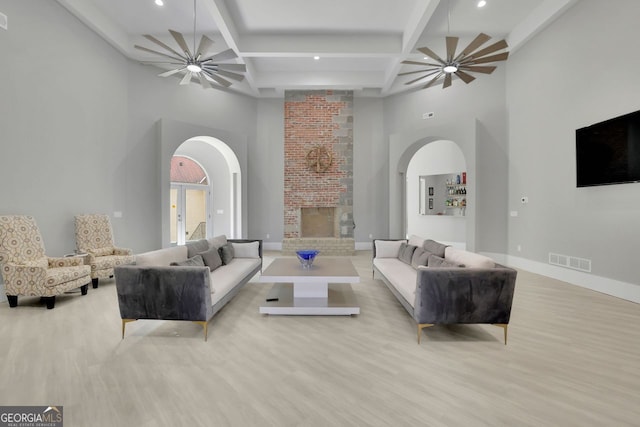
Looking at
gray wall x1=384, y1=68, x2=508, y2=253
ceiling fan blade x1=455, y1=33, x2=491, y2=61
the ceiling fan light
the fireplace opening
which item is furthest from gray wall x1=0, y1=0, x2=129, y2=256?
gray wall x1=384, y1=68, x2=508, y2=253

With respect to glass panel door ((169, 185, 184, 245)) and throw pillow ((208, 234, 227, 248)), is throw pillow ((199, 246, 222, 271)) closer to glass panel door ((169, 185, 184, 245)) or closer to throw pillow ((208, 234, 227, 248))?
throw pillow ((208, 234, 227, 248))

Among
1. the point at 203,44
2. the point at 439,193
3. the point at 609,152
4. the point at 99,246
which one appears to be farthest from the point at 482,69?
the point at 99,246

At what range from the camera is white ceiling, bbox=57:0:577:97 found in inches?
212

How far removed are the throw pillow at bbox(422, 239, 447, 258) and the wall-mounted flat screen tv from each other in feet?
8.71

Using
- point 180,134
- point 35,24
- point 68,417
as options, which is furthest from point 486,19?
point 68,417

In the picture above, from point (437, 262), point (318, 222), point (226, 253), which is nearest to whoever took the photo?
point (437, 262)

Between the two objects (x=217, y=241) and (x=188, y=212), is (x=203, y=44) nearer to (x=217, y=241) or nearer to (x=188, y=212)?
(x=217, y=241)

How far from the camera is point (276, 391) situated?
2176mm

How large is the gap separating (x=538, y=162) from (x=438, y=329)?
4.59m

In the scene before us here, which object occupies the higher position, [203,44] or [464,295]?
[203,44]

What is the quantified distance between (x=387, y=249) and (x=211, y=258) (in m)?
2.98

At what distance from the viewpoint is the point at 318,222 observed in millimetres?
9016

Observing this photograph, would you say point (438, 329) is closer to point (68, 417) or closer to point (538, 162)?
point (68, 417)

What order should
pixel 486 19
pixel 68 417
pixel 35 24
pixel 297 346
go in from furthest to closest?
pixel 486 19 → pixel 35 24 → pixel 297 346 → pixel 68 417
